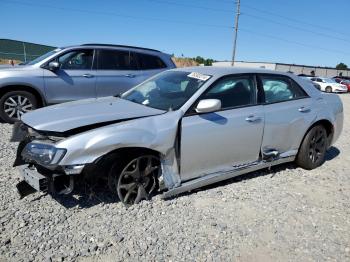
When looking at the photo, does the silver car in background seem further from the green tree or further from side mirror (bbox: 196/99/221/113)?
the green tree

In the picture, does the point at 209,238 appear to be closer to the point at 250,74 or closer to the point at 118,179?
the point at 118,179

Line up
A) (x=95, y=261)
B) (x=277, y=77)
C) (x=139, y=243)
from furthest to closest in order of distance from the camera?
(x=277, y=77) < (x=139, y=243) < (x=95, y=261)

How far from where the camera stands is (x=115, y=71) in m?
8.27

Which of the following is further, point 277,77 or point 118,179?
point 277,77

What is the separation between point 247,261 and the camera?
10.2 feet

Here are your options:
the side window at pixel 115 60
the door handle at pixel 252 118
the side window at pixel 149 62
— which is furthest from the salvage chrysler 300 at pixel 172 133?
the side window at pixel 149 62

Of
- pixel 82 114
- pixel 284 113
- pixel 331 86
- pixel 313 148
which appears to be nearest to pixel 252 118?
pixel 284 113

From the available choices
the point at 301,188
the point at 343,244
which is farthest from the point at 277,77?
the point at 343,244

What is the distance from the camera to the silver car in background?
7223 millimetres

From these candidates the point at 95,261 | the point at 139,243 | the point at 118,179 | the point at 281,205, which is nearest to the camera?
the point at 95,261

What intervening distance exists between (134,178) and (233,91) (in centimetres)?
170

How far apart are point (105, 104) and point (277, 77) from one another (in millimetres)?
2477

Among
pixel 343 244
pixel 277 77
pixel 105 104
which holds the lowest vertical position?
pixel 343 244

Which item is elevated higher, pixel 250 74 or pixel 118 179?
pixel 250 74
